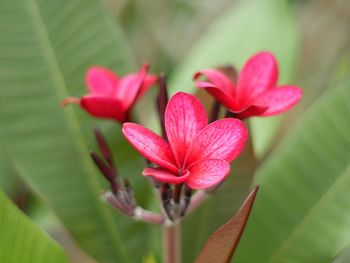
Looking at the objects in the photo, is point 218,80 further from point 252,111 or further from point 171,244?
point 171,244

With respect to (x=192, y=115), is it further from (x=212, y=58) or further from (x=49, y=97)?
(x=212, y=58)

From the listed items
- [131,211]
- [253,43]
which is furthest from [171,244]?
[253,43]

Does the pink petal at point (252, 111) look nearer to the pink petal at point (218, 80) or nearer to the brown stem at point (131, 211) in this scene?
the pink petal at point (218, 80)

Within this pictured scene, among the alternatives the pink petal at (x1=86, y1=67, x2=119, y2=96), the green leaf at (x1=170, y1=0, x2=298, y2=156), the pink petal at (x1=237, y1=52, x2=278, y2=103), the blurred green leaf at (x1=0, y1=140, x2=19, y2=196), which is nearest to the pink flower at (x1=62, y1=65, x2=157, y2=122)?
the pink petal at (x1=86, y1=67, x2=119, y2=96)

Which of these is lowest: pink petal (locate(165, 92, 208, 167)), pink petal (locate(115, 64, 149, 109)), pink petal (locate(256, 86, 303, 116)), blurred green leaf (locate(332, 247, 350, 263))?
blurred green leaf (locate(332, 247, 350, 263))

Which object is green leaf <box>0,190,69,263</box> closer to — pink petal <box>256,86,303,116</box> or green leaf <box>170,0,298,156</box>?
pink petal <box>256,86,303,116</box>

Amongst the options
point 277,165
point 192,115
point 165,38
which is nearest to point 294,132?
point 277,165

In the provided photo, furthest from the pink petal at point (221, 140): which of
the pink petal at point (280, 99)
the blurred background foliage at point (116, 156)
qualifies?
the blurred background foliage at point (116, 156)
